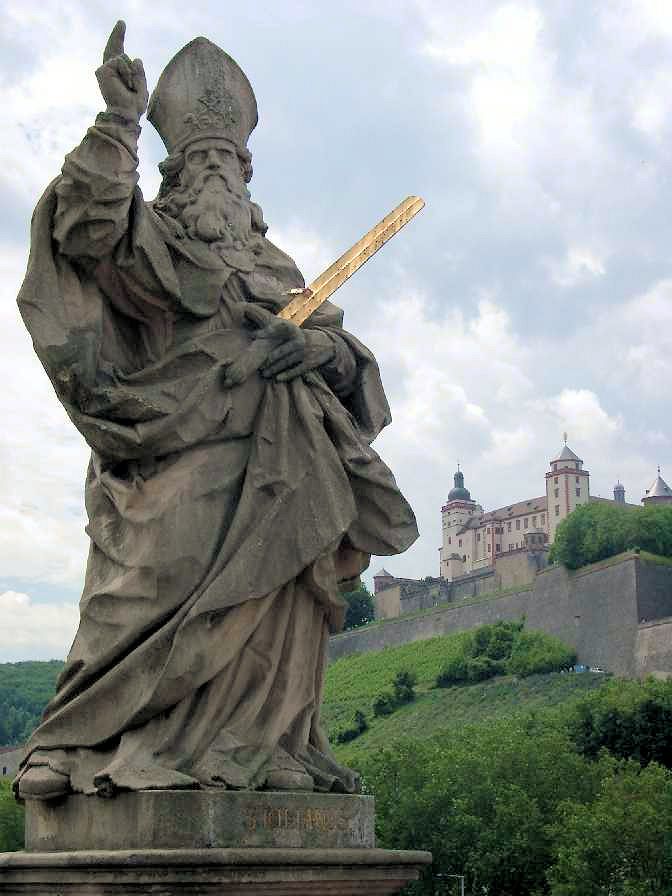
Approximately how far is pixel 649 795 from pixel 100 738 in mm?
28998

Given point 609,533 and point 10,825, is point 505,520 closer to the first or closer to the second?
point 609,533

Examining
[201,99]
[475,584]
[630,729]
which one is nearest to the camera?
[201,99]

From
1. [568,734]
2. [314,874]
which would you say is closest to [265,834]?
[314,874]

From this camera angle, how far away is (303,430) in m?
6.84

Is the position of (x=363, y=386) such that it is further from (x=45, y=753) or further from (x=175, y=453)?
(x=45, y=753)

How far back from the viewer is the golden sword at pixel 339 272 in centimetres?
714

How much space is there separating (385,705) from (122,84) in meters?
75.0

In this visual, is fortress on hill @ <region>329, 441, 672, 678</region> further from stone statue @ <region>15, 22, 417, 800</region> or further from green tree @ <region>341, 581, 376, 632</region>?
stone statue @ <region>15, 22, 417, 800</region>

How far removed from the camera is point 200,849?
578cm

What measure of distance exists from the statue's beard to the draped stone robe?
3.7 inches

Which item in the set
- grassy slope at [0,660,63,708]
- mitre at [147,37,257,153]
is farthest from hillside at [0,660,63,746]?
mitre at [147,37,257,153]

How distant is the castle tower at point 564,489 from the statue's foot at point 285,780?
11841 cm

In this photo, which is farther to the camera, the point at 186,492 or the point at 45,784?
the point at 186,492

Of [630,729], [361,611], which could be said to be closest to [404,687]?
[361,611]
